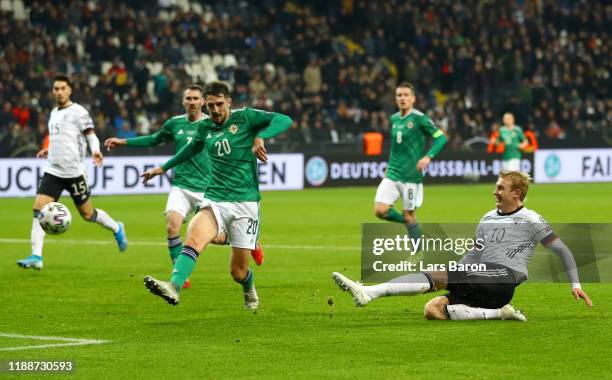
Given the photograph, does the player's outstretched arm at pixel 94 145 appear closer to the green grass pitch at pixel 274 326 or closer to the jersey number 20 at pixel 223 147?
the green grass pitch at pixel 274 326

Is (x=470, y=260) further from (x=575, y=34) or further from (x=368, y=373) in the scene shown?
(x=575, y=34)

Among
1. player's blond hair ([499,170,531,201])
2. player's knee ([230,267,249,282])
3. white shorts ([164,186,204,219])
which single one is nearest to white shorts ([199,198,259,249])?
player's knee ([230,267,249,282])

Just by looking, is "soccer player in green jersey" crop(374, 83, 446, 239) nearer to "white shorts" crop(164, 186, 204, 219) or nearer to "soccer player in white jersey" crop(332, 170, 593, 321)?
"white shorts" crop(164, 186, 204, 219)

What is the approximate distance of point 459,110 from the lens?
1499 inches

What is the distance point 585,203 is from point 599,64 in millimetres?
16442

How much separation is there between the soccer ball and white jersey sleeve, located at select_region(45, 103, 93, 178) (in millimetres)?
770

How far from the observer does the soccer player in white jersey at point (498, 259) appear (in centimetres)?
976

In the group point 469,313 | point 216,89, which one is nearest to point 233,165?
point 216,89

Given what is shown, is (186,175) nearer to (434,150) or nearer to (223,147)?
(223,147)

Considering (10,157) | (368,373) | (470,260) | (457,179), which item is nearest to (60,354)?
(368,373)

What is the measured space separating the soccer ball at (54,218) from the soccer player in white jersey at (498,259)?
5.34 m

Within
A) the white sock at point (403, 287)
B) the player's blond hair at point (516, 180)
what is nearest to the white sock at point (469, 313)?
the white sock at point (403, 287)

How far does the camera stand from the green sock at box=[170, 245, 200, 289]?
9.86 m

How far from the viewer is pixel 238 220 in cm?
1065
